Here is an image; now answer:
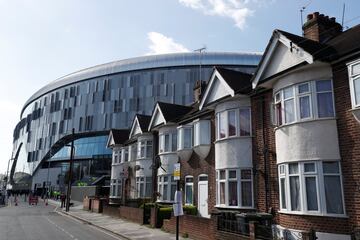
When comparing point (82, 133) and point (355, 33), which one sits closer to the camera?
point (355, 33)

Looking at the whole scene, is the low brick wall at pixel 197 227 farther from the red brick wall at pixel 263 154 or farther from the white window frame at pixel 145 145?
the white window frame at pixel 145 145

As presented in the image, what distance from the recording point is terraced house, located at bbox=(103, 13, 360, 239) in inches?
453

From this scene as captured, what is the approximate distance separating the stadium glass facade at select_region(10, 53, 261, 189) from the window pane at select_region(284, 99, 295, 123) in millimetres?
51861

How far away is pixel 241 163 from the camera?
16.2 m

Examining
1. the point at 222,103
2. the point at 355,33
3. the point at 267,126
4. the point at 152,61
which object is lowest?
the point at 267,126

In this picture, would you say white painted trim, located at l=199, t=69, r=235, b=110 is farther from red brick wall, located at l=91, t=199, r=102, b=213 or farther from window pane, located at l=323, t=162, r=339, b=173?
red brick wall, located at l=91, t=199, r=102, b=213

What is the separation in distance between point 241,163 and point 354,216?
241 inches

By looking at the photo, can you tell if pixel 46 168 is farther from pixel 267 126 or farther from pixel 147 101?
pixel 267 126

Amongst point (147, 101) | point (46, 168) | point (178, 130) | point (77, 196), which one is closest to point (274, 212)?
point (178, 130)

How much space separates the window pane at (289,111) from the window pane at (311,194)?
251 centimetres

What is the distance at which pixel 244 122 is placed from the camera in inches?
658

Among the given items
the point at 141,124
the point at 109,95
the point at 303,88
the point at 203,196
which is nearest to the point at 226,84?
the point at 303,88

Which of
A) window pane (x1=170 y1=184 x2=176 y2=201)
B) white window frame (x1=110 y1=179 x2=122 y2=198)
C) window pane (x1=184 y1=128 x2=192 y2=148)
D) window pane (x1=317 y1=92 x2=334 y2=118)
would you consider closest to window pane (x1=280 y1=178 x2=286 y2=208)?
window pane (x1=317 y1=92 x2=334 y2=118)

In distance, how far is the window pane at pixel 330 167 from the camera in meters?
11.8
